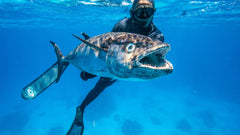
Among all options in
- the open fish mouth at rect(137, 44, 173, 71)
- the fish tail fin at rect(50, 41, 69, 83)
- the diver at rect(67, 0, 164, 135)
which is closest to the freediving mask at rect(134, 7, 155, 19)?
the diver at rect(67, 0, 164, 135)

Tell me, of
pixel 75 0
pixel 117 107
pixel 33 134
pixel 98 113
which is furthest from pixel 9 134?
pixel 75 0

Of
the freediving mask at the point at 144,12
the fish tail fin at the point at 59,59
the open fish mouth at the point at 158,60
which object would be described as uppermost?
the freediving mask at the point at 144,12

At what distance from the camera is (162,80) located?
45.6 m

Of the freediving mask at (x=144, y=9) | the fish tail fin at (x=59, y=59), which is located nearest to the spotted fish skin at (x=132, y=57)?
the freediving mask at (x=144, y=9)

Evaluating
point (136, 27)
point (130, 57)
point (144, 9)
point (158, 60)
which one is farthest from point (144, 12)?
point (130, 57)

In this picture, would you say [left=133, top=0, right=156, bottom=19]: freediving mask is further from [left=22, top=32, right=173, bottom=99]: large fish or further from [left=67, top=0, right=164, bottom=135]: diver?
[left=22, top=32, right=173, bottom=99]: large fish

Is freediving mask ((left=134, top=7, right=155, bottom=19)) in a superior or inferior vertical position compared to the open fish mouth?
superior

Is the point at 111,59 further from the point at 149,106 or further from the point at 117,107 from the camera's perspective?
→ the point at 149,106

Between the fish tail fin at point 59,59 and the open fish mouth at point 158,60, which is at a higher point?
the open fish mouth at point 158,60

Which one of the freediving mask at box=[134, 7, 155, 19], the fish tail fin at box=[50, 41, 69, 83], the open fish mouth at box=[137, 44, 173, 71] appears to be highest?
the freediving mask at box=[134, 7, 155, 19]

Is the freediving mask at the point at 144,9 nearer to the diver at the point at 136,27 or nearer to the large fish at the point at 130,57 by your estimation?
the diver at the point at 136,27

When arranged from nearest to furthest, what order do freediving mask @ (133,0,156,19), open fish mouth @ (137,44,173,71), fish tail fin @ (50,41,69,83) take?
open fish mouth @ (137,44,173,71) < freediving mask @ (133,0,156,19) < fish tail fin @ (50,41,69,83)

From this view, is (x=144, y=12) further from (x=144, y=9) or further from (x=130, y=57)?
(x=130, y=57)

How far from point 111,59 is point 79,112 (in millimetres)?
2420
